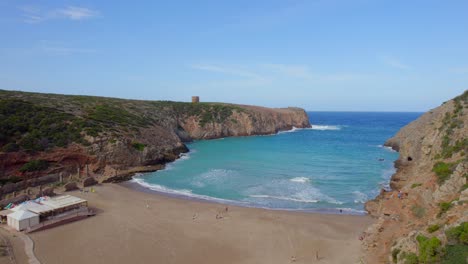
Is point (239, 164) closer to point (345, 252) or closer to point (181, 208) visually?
point (181, 208)

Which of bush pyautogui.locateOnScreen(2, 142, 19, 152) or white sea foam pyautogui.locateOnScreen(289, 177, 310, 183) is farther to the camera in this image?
white sea foam pyautogui.locateOnScreen(289, 177, 310, 183)

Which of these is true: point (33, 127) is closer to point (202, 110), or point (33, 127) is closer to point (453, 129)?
point (453, 129)

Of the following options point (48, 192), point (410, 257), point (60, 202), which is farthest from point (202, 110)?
point (410, 257)

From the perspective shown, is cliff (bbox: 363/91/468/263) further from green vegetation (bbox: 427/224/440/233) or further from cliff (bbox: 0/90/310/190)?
cliff (bbox: 0/90/310/190)

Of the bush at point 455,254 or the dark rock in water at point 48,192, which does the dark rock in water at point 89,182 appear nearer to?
Result: the dark rock in water at point 48,192

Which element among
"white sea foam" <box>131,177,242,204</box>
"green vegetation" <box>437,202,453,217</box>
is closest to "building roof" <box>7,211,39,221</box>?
"white sea foam" <box>131,177,242,204</box>

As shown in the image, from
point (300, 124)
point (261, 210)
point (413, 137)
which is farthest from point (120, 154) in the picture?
point (300, 124)

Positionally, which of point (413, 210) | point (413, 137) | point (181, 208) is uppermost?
A: point (413, 137)
